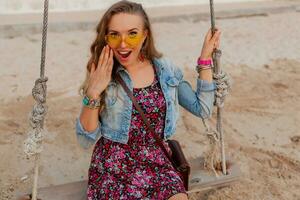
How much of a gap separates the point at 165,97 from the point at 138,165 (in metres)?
0.34

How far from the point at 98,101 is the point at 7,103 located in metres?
2.33

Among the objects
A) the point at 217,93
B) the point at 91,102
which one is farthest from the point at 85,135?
the point at 217,93

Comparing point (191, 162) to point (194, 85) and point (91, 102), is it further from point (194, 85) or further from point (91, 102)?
point (194, 85)

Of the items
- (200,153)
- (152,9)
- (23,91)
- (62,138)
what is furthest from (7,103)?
(152,9)

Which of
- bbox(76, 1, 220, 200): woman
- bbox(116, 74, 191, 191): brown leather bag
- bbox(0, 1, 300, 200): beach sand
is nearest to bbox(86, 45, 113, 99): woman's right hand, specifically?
bbox(76, 1, 220, 200): woman

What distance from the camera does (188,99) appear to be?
246 cm

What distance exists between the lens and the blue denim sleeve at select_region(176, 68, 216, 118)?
243 cm

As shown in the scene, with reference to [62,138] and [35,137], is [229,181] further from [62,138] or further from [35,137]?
[62,138]

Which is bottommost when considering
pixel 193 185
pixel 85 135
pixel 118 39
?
pixel 193 185

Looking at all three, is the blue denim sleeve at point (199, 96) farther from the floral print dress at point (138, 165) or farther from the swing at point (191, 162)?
the floral print dress at point (138, 165)

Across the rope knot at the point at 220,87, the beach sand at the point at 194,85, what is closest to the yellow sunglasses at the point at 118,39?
the rope knot at the point at 220,87

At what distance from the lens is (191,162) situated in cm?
285

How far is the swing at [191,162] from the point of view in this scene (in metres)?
2.26

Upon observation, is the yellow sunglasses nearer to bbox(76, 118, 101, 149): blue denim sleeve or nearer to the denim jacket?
the denim jacket
